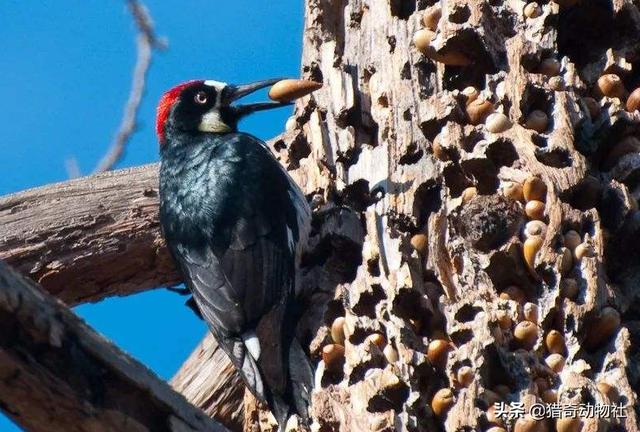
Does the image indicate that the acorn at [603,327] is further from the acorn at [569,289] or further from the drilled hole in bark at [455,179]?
the drilled hole in bark at [455,179]

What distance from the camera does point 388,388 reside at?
Answer: 2977 millimetres

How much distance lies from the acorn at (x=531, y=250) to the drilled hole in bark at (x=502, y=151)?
29cm

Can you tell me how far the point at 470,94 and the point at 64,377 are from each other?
161 centimetres

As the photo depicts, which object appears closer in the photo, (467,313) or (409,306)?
(467,313)

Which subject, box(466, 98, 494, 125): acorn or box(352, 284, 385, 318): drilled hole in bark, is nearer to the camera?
box(352, 284, 385, 318): drilled hole in bark

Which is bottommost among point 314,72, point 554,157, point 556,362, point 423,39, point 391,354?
point 556,362

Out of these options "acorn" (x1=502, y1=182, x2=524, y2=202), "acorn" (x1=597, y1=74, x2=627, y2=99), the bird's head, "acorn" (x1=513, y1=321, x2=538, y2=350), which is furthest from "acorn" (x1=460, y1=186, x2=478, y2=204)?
the bird's head

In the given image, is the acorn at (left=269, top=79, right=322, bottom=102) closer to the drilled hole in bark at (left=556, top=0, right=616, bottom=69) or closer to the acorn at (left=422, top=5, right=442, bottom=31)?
the acorn at (left=422, top=5, right=442, bottom=31)

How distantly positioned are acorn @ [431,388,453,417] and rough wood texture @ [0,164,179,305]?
138 cm

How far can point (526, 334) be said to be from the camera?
2930 millimetres

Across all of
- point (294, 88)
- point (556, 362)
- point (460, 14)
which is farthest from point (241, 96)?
point (556, 362)

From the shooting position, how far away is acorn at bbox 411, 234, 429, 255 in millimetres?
3273

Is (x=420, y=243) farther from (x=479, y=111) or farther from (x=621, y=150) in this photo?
(x=621, y=150)

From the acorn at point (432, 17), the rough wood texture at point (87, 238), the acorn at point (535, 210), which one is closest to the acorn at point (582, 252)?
the acorn at point (535, 210)
